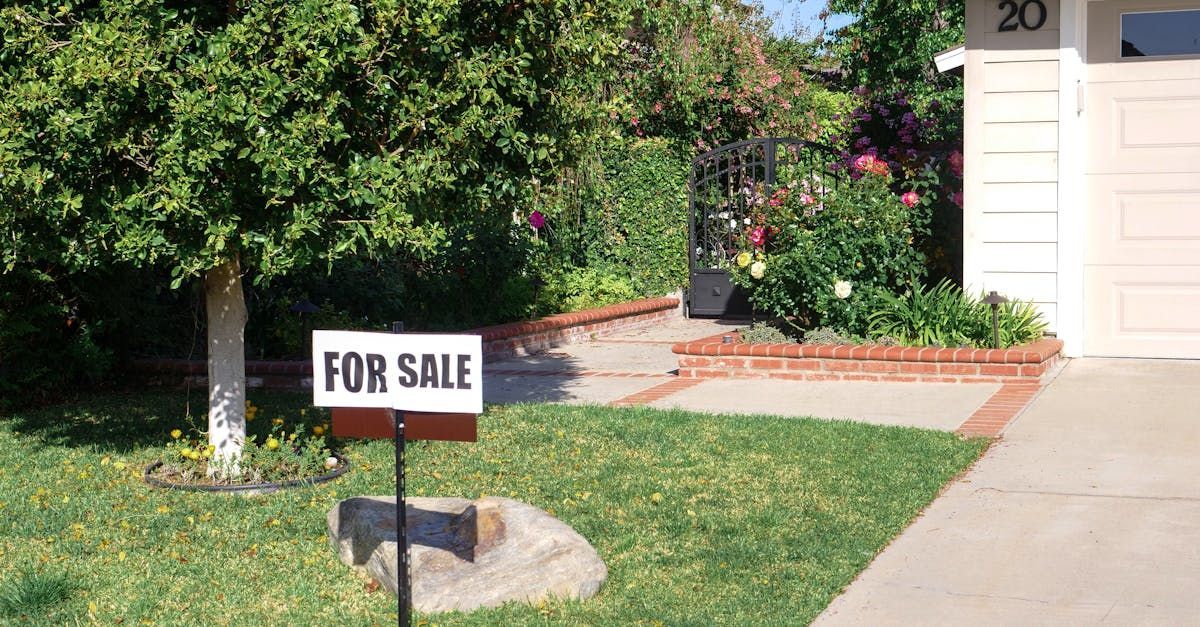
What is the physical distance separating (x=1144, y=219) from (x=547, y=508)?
5966 mm

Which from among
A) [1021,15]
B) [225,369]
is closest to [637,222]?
[1021,15]

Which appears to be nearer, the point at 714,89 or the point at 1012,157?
the point at 1012,157

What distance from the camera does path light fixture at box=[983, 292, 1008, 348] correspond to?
31.1 ft

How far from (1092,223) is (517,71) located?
5480 millimetres

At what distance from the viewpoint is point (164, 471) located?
7.06 meters

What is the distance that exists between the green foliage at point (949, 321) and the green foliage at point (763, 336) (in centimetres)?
78

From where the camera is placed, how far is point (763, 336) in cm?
1066

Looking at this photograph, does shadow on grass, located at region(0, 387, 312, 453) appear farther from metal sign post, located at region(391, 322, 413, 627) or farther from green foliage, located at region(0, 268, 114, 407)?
metal sign post, located at region(391, 322, 413, 627)

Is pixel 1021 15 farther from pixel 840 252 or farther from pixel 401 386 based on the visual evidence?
pixel 401 386

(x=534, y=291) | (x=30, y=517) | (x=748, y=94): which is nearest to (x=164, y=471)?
(x=30, y=517)

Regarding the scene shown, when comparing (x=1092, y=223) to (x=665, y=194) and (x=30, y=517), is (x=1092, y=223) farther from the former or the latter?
(x=30, y=517)

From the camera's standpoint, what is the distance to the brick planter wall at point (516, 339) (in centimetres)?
1003

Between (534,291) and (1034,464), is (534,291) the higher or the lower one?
the higher one

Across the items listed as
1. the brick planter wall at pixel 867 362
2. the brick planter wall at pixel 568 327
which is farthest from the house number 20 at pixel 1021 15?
the brick planter wall at pixel 568 327
